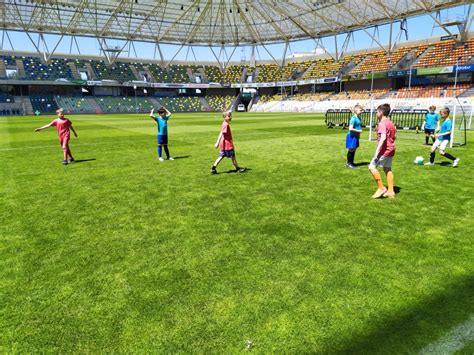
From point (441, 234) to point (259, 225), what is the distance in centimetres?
288

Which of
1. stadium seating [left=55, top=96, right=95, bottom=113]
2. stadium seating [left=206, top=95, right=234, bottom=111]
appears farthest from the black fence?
stadium seating [left=206, top=95, right=234, bottom=111]

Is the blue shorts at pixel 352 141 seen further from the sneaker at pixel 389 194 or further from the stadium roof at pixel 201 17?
the stadium roof at pixel 201 17

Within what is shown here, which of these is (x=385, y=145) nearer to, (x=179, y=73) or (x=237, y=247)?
(x=237, y=247)

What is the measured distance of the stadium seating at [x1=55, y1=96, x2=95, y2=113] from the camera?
66.5m

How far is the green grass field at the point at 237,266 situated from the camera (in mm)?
3197

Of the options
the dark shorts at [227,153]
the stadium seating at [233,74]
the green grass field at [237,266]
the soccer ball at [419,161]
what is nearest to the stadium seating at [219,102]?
the stadium seating at [233,74]

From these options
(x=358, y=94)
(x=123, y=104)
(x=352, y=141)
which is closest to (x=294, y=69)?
(x=358, y=94)

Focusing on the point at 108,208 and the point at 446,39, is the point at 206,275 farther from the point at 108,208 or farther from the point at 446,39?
the point at 446,39

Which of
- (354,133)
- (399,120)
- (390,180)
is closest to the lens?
(390,180)

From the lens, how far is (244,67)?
88.0 m

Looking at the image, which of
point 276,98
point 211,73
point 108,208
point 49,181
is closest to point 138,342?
point 108,208

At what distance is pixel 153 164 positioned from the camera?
12047 millimetres

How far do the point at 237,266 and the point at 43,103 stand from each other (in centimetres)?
7332

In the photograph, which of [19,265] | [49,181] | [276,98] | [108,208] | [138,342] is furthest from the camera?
[276,98]
